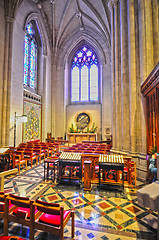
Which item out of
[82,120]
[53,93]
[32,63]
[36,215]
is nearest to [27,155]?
[36,215]

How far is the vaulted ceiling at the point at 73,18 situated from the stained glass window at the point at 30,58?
296 cm

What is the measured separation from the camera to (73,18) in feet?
55.5

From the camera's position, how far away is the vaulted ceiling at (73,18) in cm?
1477

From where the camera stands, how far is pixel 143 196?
203cm

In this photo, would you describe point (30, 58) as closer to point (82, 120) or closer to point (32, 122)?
point (32, 122)

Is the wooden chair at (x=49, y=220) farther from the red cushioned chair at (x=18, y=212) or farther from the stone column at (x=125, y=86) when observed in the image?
the stone column at (x=125, y=86)

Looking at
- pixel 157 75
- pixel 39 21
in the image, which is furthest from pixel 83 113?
pixel 157 75

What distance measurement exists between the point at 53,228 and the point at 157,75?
14.5 feet

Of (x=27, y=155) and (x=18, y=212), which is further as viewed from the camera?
(x=27, y=155)

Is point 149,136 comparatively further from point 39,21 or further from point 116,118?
point 39,21

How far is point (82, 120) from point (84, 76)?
238 inches

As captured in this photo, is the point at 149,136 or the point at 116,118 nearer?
the point at 149,136

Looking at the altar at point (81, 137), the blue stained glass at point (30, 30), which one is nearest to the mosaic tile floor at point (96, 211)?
the altar at point (81, 137)

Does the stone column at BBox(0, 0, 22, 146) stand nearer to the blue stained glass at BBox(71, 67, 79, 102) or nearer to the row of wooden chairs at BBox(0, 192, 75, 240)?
the row of wooden chairs at BBox(0, 192, 75, 240)
